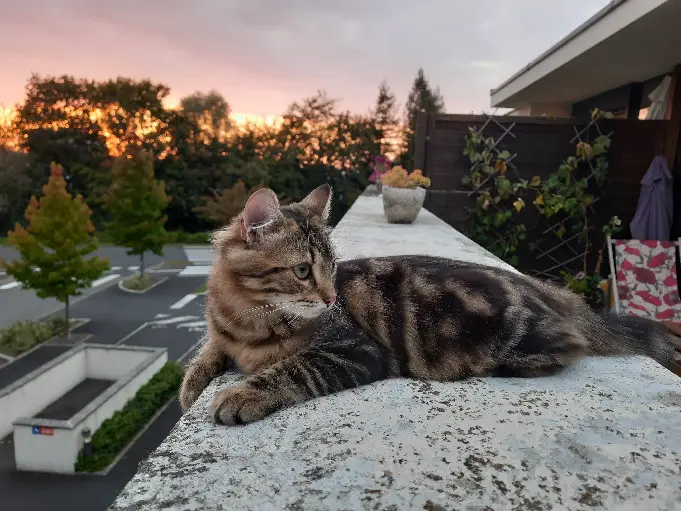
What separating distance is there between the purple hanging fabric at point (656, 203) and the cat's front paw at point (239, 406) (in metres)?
4.64

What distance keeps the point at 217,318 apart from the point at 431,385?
691 mm

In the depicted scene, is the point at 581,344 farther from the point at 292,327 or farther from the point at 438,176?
the point at 438,176

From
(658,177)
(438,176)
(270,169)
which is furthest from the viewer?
(270,169)

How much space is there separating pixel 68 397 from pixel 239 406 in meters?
9.16

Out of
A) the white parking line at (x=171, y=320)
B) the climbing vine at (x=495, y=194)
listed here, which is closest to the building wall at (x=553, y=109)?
the climbing vine at (x=495, y=194)

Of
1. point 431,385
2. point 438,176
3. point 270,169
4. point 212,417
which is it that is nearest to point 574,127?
point 438,176

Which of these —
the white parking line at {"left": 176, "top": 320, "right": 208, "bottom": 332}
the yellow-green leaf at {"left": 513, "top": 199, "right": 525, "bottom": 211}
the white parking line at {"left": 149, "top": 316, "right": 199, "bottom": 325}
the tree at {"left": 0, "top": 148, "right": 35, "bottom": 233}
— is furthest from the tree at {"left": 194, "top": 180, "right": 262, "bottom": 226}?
the yellow-green leaf at {"left": 513, "top": 199, "right": 525, "bottom": 211}

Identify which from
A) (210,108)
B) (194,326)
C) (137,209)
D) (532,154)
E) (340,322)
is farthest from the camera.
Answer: (210,108)

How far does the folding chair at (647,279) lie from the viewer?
176 inches

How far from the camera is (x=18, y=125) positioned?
24.3 metres

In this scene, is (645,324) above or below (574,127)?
below

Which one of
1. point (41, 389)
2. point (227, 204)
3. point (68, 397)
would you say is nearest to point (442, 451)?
point (41, 389)

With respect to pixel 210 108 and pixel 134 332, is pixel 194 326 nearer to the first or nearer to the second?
pixel 134 332

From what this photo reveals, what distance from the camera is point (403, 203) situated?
4273mm
